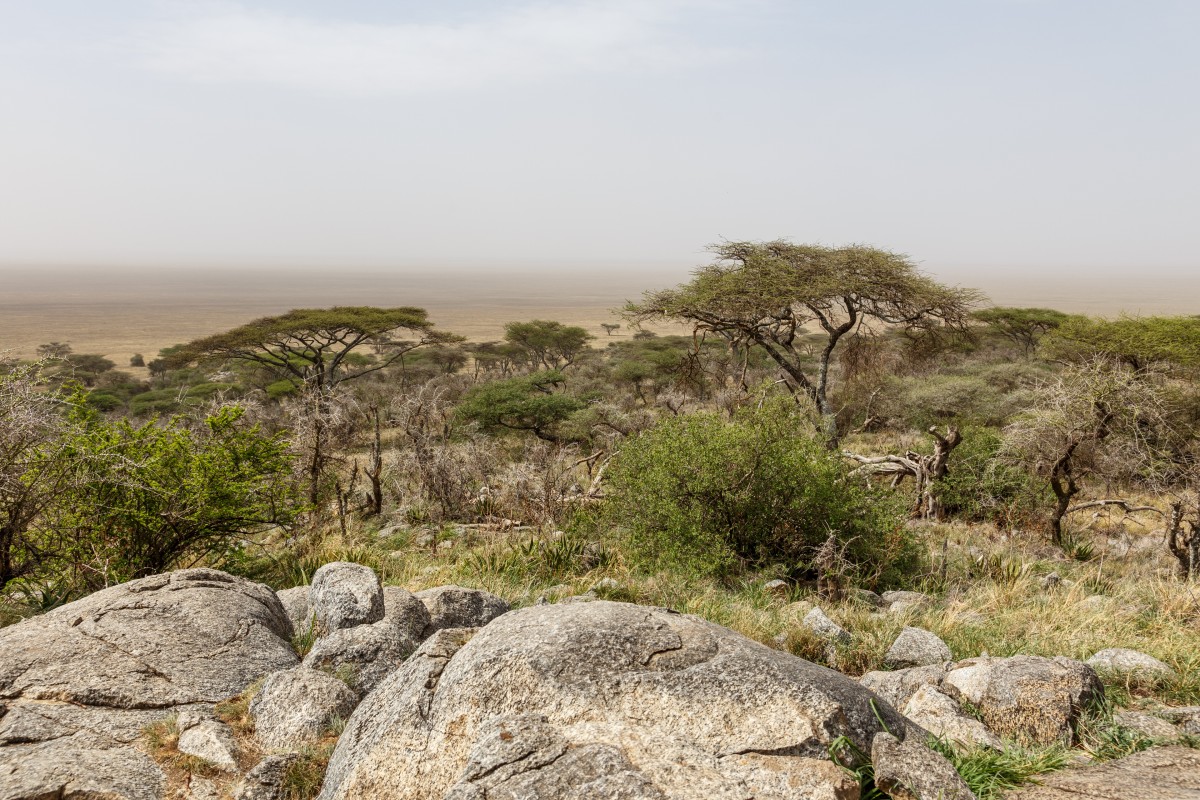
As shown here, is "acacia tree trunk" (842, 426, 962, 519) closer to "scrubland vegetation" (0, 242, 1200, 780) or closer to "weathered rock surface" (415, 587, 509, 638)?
"scrubland vegetation" (0, 242, 1200, 780)

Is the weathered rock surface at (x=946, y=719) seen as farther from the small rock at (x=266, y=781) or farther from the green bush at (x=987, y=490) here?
the green bush at (x=987, y=490)

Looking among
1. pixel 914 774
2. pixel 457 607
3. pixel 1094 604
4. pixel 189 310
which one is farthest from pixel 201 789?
pixel 189 310

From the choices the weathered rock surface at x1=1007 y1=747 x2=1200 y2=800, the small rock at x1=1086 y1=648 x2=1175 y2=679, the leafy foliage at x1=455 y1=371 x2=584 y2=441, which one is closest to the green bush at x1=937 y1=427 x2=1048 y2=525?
the small rock at x1=1086 y1=648 x2=1175 y2=679

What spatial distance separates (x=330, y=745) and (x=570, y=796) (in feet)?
5.85

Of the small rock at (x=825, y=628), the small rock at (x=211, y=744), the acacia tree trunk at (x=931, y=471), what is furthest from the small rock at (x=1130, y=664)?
the acacia tree trunk at (x=931, y=471)

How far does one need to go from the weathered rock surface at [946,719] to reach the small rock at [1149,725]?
0.68m

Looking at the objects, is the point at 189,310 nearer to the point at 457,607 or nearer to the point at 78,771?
the point at 457,607

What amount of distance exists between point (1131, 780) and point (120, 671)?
5.15m

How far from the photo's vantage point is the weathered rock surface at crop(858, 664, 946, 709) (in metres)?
4.38

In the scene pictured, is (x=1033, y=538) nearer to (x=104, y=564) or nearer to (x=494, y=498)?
(x=494, y=498)

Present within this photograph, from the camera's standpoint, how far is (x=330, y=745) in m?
3.72

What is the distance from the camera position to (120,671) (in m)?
4.21

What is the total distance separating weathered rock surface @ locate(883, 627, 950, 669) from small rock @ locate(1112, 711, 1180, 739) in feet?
4.33

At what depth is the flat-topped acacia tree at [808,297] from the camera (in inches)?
661
